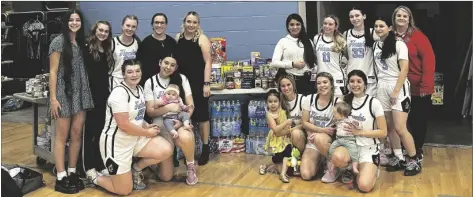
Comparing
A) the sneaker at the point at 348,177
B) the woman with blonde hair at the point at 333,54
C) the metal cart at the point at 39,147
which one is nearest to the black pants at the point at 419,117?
the woman with blonde hair at the point at 333,54

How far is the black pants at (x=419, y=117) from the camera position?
4.36 m

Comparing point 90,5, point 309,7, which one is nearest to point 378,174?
point 309,7

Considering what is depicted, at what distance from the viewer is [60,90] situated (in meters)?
3.89

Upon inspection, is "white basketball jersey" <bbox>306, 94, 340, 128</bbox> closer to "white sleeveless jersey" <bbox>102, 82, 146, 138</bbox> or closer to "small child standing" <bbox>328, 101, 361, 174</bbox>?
"small child standing" <bbox>328, 101, 361, 174</bbox>

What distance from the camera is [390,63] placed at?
416 centimetres

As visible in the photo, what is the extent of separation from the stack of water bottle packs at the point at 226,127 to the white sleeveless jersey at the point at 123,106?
4.56 ft

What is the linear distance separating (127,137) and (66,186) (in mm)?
668

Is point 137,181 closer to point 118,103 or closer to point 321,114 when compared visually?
point 118,103

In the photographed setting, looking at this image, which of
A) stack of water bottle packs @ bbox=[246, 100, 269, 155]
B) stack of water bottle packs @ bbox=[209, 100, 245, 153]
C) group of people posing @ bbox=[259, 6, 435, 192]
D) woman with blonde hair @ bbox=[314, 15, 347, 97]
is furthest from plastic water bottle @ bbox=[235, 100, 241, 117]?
woman with blonde hair @ bbox=[314, 15, 347, 97]

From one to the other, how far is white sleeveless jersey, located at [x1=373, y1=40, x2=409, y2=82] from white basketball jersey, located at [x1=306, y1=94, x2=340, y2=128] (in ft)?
1.45

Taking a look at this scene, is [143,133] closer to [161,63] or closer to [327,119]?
[161,63]

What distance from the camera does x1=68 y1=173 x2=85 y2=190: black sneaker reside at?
4043 mm

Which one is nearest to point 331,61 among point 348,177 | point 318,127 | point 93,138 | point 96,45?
point 318,127

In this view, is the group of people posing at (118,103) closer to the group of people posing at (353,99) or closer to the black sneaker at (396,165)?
the group of people posing at (353,99)
